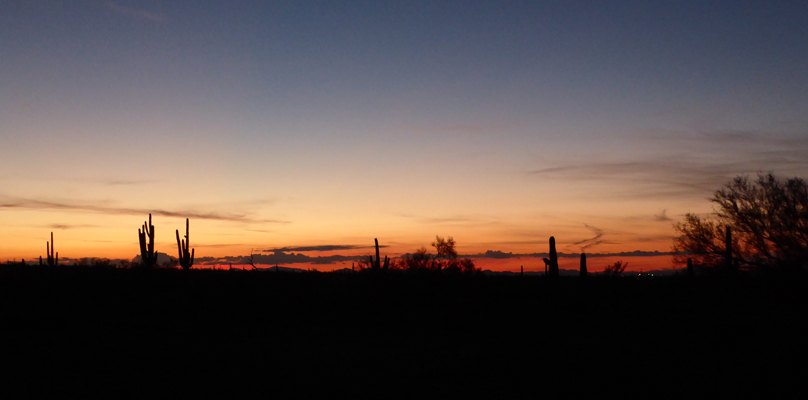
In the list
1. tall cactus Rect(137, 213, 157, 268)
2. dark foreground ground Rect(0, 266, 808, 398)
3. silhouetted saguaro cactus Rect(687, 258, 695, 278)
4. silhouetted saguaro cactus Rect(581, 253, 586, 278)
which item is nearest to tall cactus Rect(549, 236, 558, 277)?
dark foreground ground Rect(0, 266, 808, 398)

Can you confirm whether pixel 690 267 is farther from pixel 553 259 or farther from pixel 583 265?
pixel 553 259

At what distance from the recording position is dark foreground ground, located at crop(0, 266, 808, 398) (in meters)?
9.26

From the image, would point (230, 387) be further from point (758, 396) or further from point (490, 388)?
point (758, 396)

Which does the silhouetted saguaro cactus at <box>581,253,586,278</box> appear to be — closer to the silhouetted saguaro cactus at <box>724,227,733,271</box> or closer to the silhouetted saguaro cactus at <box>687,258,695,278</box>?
the silhouetted saguaro cactus at <box>687,258,695,278</box>

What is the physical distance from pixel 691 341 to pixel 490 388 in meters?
6.03

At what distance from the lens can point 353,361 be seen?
1117cm

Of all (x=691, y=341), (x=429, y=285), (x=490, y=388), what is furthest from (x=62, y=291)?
(x=691, y=341)

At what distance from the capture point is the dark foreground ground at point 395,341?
9.26 m

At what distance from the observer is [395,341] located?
13.4 meters

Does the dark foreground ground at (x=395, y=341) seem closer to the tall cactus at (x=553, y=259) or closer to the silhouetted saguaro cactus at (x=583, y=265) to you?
the tall cactus at (x=553, y=259)

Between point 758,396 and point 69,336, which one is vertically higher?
point 69,336

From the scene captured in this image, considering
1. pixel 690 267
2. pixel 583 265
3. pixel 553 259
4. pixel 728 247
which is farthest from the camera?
pixel 690 267

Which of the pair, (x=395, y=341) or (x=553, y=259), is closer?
(x=395, y=341)

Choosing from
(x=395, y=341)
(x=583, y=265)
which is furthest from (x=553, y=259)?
(x=395, y=341)
